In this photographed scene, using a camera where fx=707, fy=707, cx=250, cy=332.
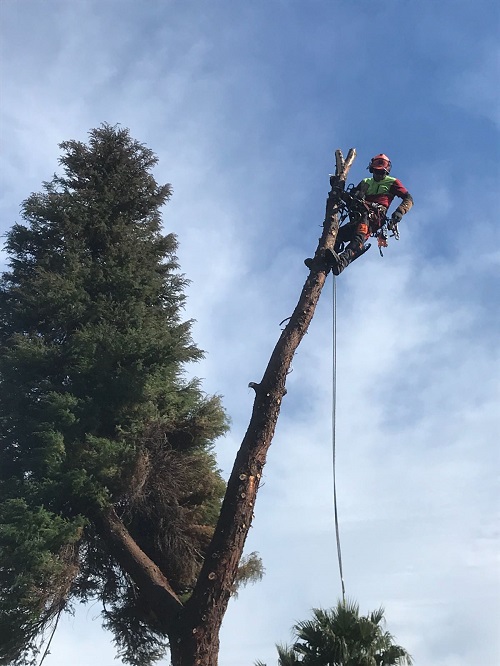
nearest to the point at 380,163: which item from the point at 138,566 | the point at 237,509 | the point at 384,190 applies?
the point at 384,190

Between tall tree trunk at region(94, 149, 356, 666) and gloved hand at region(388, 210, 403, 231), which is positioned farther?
gloved hand at region(388, 210, 403, 231)

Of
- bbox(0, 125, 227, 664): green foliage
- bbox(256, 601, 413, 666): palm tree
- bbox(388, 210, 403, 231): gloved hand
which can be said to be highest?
bbox(388, 210, 403, 231): gloved hand

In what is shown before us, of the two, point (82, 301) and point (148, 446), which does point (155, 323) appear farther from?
point (148, 446)

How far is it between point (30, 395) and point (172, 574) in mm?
4140

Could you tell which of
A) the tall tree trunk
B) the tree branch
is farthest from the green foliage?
the tall tree trunk

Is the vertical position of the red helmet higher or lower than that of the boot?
higher

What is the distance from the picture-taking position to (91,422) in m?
12.5

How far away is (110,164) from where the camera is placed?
16266 millimetres

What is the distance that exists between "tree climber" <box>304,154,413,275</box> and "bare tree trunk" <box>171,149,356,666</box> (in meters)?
0.32

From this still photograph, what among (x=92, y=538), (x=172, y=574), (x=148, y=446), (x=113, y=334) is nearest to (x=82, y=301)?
(x=113, y=334)

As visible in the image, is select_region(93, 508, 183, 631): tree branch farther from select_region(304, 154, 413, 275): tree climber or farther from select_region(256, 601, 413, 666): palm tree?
select_region(304, 154, 413, 275): tree climber

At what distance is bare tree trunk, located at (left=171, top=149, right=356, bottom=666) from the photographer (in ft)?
30.5

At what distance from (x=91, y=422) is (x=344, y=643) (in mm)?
5793

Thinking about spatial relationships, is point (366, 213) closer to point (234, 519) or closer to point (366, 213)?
point (366, 213)
